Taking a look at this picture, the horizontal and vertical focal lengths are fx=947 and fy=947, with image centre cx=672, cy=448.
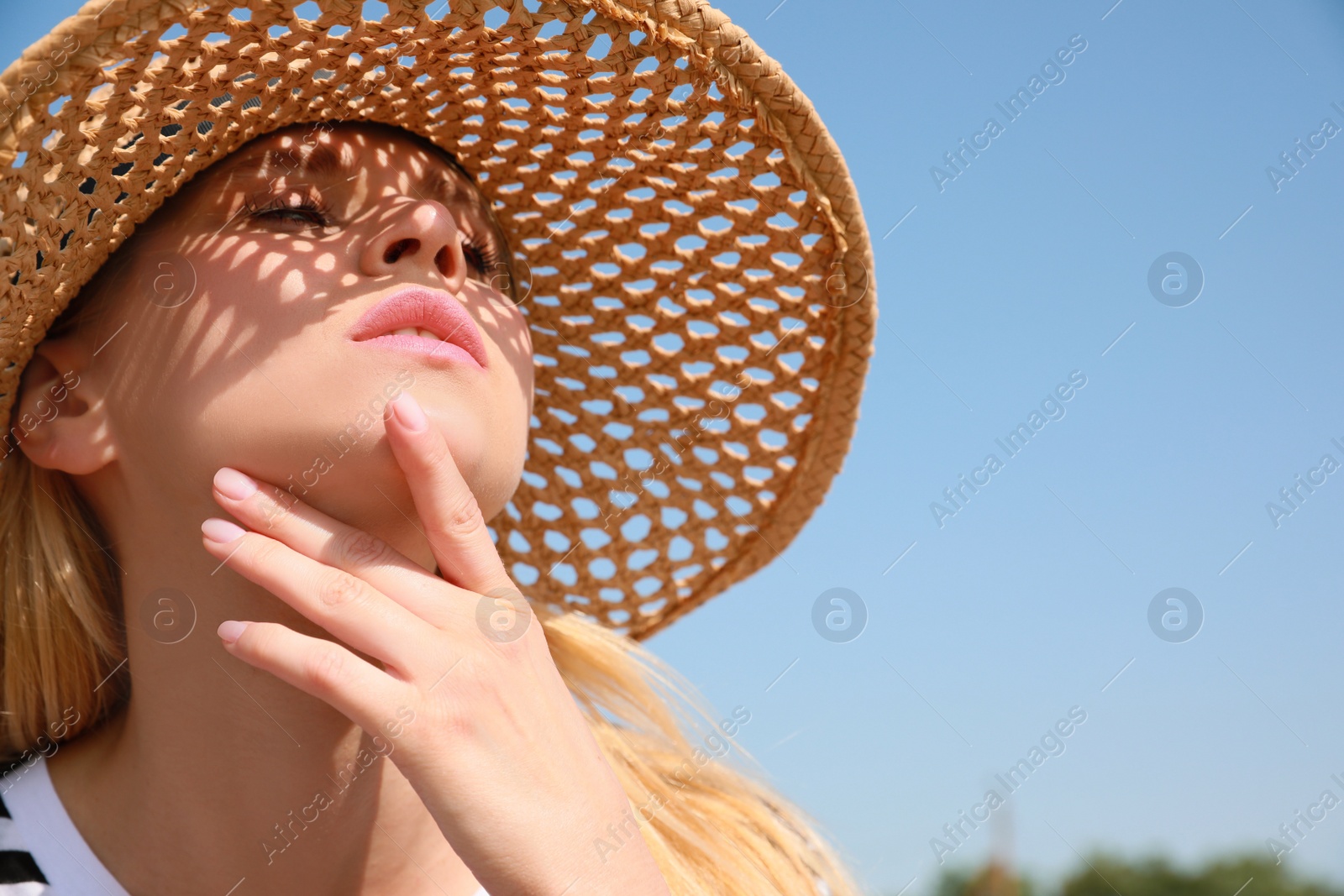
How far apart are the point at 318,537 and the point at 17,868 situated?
0.89 meters

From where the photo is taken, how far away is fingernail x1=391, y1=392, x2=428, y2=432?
4.25 feet

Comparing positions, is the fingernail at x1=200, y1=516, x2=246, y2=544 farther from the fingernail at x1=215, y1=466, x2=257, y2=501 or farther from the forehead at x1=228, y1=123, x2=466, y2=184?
the forehead at x1=228, y1=123, x2=466, y2=184

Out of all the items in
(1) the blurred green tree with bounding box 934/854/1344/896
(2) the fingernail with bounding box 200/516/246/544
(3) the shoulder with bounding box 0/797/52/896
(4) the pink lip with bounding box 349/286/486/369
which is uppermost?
(4) the pink lip with bounding box 349/286/486/369

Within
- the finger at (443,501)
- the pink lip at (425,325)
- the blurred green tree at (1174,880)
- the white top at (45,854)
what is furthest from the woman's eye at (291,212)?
the blurred green tree at (1174,880)

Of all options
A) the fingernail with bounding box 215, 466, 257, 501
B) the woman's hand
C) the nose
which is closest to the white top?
the woman's hand

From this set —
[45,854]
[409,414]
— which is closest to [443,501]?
[409,414]

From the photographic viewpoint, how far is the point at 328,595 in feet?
4.18

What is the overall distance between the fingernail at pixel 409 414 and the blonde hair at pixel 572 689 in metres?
0.64

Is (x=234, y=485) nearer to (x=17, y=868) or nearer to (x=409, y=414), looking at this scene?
(x=409, y=414)

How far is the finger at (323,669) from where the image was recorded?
1.20 metres

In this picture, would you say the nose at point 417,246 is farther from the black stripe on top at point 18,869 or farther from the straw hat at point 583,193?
the black stripe on top at point 18,869

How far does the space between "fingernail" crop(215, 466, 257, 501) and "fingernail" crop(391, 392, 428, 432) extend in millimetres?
254

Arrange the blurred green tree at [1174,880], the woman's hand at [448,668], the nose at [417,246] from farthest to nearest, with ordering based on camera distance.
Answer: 1. the blurred green tree at [1174,880]
2. the nose at [417,246]
3. the woman's hand at [448,668]

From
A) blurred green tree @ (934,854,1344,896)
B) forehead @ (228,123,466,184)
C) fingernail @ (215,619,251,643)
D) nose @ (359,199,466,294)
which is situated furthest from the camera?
blurred green tree @ (934,854,1344,896)
